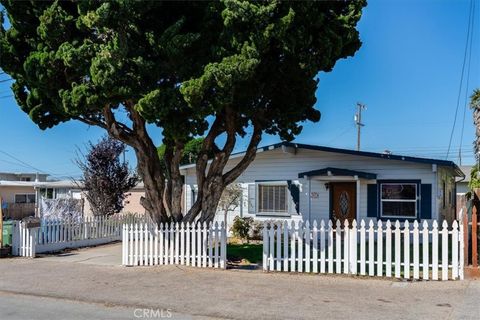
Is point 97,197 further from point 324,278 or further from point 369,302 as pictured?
point 369,302

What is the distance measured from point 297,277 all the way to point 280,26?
5.22 metres

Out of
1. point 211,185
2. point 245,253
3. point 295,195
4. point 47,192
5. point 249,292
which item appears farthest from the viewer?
point 47,192

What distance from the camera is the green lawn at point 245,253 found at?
13.2m

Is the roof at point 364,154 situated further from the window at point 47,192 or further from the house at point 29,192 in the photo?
the window at point 47,192

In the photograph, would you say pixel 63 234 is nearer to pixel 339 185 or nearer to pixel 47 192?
pixel 339 185

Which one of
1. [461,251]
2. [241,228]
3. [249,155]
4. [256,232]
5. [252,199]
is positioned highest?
[249,155]

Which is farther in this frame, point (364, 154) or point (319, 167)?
point (319, 167)

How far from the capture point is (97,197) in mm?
21062

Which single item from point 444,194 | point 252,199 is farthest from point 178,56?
point 444,194

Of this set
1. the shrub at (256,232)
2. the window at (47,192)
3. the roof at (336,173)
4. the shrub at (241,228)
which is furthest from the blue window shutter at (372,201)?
the window at (47,192)

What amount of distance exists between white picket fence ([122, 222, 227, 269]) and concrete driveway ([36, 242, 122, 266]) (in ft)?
2.59

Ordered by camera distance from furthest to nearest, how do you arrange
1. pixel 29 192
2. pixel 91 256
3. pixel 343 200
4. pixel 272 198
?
1. pixel 29 192
2. pixel 272 198
3. pixel 343 200
4. pixel 91 256

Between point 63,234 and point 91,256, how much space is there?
196cm

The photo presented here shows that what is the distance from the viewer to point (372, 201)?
17.8 m
